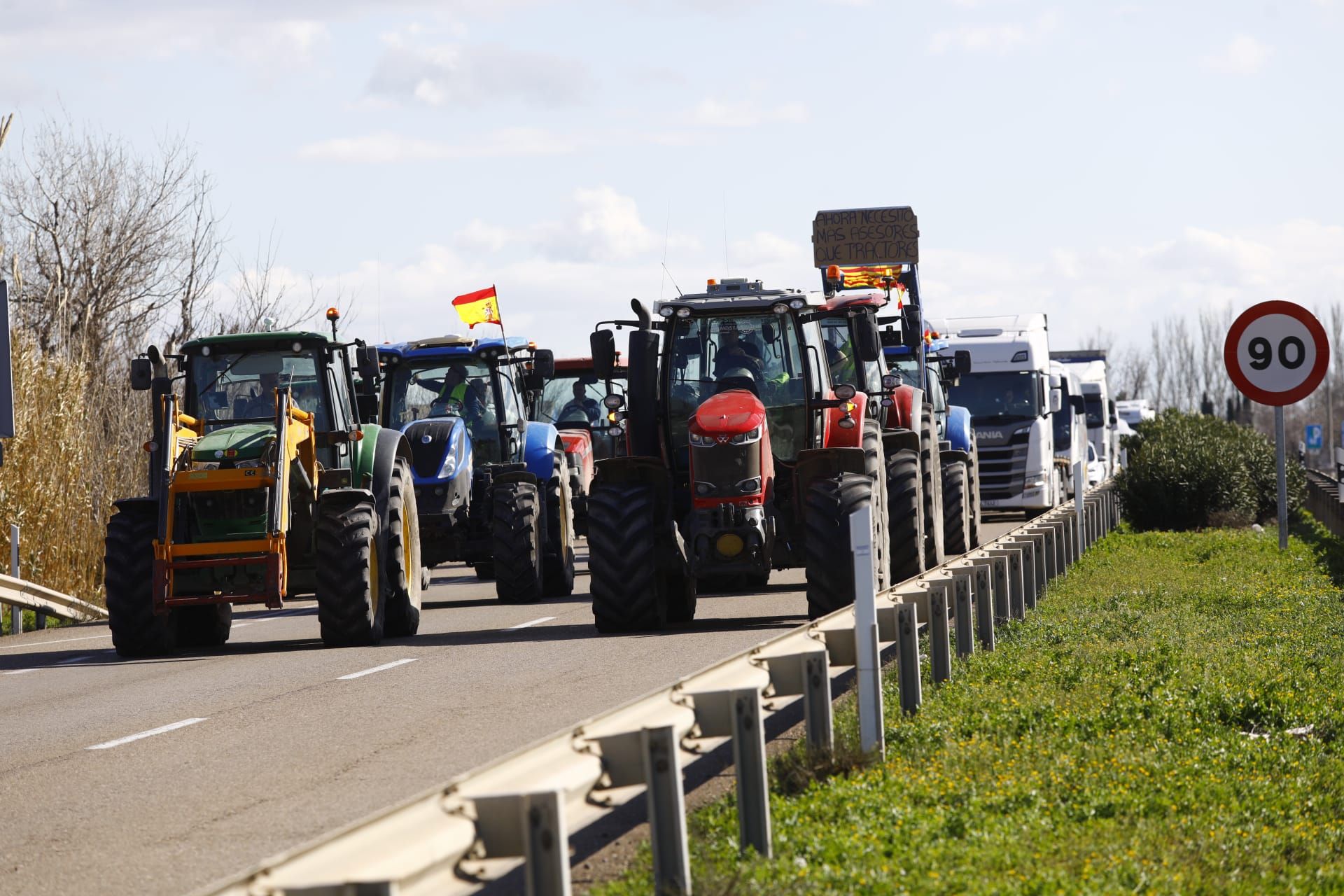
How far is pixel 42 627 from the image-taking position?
2128 cm

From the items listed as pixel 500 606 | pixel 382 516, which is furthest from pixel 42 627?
pixel 382 516

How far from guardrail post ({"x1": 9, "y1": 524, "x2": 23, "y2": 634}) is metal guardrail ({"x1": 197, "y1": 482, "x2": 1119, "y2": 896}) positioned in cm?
1375

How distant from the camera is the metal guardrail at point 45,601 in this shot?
769 inches

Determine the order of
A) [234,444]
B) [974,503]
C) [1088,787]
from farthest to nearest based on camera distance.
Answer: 1. [974,503]
2. [234,444]
3. [1088,787]

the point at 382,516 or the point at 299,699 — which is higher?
the point at 382,516

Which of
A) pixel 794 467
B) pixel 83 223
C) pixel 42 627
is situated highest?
pixel 83 223

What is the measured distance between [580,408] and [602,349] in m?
14.9

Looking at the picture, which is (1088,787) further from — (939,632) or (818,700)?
(939,632)

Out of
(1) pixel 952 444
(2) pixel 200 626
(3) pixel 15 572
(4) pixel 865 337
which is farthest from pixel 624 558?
(1) pixel 952 444

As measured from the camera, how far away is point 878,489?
15.9 metres

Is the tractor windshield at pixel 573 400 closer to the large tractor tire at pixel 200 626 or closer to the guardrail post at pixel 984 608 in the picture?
the large tractor tire at pixel 200 626

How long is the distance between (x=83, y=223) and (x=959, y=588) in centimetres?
2521

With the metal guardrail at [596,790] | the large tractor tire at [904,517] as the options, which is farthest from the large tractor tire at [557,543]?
the metal guardrail at [596,790]

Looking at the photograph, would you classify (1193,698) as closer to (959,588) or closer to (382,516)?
(959,588)
